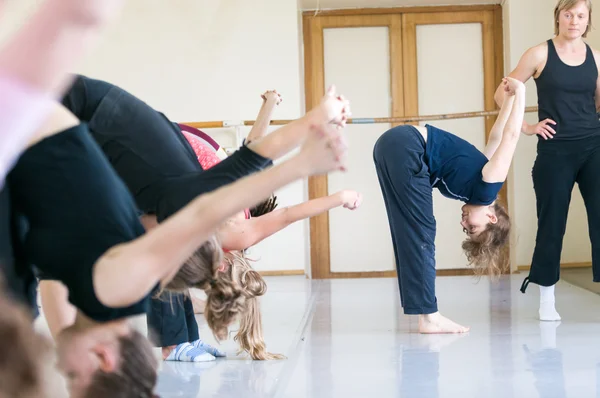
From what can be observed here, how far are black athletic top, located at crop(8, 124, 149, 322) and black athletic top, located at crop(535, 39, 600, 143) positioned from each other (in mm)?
2394

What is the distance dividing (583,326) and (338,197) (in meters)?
1.50

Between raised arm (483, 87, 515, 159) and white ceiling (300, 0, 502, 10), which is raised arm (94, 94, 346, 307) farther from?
white ceiling (300, 0, 502, 10)

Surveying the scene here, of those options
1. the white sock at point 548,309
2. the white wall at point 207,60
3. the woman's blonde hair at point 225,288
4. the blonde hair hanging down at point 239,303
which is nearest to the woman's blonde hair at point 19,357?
the woman's blonde hair at point 225,288

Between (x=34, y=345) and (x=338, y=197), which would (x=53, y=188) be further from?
(x=338, y=197)

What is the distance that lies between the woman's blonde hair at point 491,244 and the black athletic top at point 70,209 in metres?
1.86

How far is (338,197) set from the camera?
7.16 feet

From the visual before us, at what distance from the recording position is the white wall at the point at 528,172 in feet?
18.5

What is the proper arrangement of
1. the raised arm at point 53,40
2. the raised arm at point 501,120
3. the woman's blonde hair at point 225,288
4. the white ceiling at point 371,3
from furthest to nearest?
1. the white ceiling at point 371,3
2. the raised arm at point 501,120
3. the woman's blonde hair at point 225,288
4. the raised arm at point 53,40

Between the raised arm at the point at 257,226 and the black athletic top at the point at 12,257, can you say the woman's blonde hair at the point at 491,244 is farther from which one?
the black athletic top at the point at 12,257

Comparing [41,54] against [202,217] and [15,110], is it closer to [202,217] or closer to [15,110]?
[15,110]

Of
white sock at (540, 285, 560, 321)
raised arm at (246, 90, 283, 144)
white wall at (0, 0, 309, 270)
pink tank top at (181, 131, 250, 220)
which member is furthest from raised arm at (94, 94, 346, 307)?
white wall at (0, 0, 309, 270)

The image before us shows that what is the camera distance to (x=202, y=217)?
1328 millimetres

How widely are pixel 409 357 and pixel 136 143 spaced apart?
48.4 inches

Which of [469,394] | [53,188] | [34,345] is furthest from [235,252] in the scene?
[34,345]
